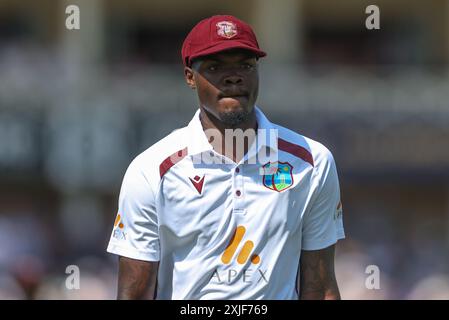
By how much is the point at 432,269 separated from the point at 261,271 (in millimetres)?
10562

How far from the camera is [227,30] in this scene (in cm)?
439

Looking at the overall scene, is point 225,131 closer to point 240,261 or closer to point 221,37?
point 221,37

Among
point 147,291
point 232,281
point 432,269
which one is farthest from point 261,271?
point 432,269

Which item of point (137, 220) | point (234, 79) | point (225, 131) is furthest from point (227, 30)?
point (137, 220)

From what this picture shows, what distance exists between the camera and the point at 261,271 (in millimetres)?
4449

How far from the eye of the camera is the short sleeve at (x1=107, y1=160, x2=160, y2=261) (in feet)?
14.8

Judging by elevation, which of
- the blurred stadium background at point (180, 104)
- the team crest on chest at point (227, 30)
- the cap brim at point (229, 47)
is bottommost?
the blurred stadium background at point (180, 104)

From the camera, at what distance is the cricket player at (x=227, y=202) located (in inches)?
175

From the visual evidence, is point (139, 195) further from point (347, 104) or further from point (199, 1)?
point (199, 1)

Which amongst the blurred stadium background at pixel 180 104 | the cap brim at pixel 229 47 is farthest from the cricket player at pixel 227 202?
the blurred stadium background at pixel 180 104

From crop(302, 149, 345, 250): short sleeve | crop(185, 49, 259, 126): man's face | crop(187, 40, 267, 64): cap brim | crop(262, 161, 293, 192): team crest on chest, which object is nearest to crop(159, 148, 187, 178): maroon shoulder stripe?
crop(185, 49, 259, 126): man's face

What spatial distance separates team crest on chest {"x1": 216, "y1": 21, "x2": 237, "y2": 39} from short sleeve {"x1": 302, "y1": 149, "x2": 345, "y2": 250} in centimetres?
69

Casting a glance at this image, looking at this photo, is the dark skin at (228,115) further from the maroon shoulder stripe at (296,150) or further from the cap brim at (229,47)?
the maroon shoulder stripe at (296,150)
